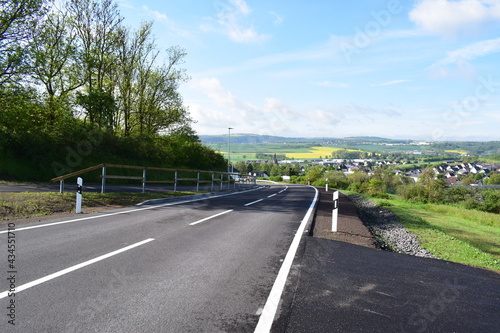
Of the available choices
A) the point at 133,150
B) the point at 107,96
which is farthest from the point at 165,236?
the point at 133,150

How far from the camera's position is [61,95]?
24000 millimetres

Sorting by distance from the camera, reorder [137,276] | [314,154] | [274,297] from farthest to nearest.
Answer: [314,154], [137,276], [274,297]

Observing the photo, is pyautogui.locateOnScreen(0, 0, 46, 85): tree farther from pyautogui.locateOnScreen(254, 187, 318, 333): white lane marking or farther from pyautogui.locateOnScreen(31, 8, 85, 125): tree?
pyautogui.locateOnScreen(254, 187, 318, 333): white lane marking

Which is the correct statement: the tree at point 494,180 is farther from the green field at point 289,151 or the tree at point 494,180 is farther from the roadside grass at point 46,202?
the roadside grass at point 46,202

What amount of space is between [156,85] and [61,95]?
34.4 feet

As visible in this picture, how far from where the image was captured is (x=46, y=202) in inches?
401

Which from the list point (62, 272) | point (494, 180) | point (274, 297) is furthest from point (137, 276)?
point (494, 180)

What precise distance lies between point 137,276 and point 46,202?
25.4 ft

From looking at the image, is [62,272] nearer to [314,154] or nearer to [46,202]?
[46,202]

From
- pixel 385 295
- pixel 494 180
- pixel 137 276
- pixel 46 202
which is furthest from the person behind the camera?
pixel 494 180

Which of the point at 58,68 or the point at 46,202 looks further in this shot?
the point at 58,68

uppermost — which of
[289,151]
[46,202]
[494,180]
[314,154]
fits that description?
[289,151]

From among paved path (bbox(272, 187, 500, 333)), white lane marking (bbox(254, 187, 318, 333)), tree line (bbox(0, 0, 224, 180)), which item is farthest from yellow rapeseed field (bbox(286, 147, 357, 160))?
white lane marking (bbox(254, 187, 318, 333))

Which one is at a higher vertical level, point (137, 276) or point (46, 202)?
point (137, 276)
